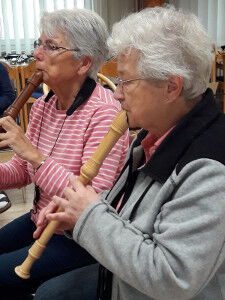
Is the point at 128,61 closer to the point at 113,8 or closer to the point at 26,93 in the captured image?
the point at 26,93

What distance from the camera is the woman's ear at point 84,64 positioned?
1.31 metres

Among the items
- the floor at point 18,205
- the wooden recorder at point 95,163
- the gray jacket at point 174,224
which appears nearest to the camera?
the gray jacket at point 174,224

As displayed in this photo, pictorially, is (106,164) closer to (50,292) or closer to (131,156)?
(131,156)

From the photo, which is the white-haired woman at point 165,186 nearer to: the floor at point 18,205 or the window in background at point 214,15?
the floor at point 18,205

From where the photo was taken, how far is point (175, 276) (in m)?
0.72

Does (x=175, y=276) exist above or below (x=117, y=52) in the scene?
below

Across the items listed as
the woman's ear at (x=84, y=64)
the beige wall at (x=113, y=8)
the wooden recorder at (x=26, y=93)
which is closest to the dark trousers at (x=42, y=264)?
the wooden recorder at (x=26, y=93)

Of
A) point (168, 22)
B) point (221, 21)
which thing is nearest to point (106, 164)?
point (168, 22)

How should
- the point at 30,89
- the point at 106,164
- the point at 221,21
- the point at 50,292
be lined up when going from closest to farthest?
the point at 50,292
the point at 106,164
the point at 30,89
the point at 221,21

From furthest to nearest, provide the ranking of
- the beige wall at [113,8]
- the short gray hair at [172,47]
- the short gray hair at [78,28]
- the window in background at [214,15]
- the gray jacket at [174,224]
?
the beige wall at [113,8] → the window in background at [214,15] → the short gray hair at [78,28] → the short gray hair at [172,47] → the gray jacket at [174,224]

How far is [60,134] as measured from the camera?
1308 mm

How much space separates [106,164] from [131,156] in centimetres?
18

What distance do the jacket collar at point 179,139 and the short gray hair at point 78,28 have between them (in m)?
0.57

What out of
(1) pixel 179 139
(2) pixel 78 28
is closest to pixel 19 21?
(2) pixel 78 28
